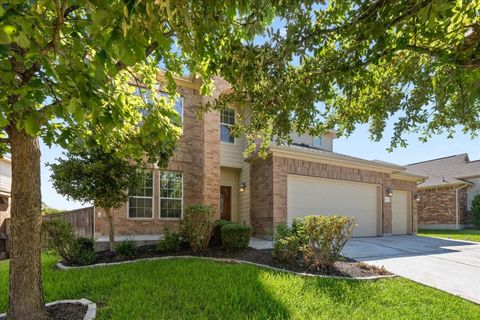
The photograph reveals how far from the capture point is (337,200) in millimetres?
12953

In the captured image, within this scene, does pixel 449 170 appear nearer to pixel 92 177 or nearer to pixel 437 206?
pixel 437 206

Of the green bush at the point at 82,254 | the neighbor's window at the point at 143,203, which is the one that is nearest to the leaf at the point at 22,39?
the green bush at the point at 82,254

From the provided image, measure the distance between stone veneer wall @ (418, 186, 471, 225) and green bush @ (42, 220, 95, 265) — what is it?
2236cm

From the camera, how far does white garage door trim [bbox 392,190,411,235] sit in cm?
1512

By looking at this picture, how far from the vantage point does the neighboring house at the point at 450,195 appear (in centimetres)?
2028

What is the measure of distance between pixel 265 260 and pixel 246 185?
5.95 metres

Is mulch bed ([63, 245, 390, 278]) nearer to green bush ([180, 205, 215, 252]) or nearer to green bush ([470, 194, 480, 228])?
green bush ([180, 205, 215, 252])

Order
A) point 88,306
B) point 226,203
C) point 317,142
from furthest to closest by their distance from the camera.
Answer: point 317,142 < point 226,203 < point 88,306

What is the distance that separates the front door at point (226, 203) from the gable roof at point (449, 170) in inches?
500

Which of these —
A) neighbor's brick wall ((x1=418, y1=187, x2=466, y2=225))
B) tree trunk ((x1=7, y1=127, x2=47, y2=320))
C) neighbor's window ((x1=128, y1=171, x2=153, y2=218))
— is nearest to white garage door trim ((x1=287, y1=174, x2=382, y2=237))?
neighbor's window ((x1=128, y1=171, x2=153, y2=218))

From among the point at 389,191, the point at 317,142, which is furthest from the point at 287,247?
the point at 317,142

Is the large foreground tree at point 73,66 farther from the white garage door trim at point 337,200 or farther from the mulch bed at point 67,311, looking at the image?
the white garage door trim at point 337,200

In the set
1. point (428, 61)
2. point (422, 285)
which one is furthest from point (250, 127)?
point (422, 285)

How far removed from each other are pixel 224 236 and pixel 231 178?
19.1ft
